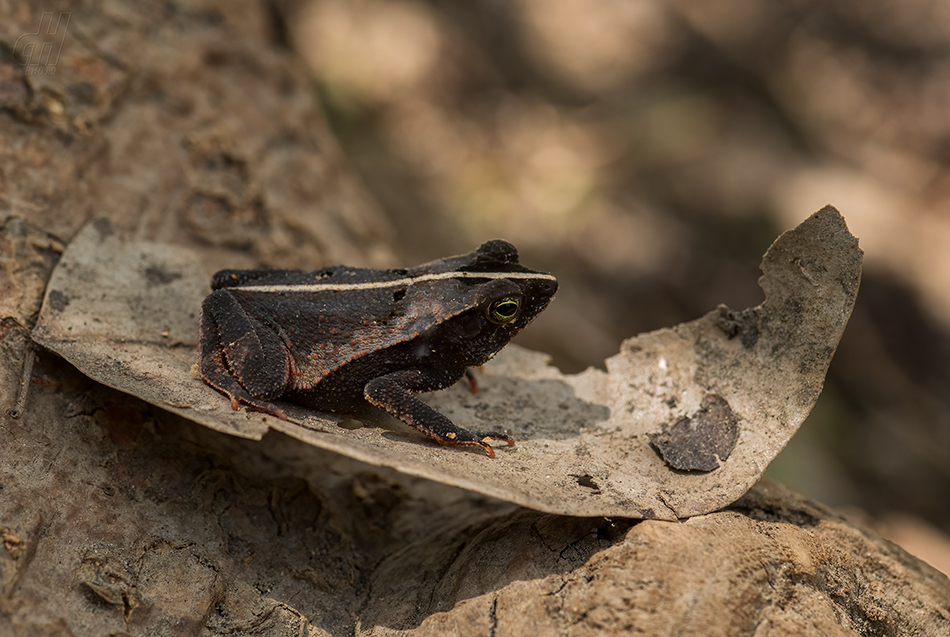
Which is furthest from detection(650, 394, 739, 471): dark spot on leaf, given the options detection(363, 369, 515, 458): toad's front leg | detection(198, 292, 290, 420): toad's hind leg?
detection(198, 292, 290, 420): toad's hind leg

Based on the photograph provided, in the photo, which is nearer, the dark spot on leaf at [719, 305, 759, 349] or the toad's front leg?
the toad's front leg

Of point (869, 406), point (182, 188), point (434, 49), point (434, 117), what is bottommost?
point (182, 188)

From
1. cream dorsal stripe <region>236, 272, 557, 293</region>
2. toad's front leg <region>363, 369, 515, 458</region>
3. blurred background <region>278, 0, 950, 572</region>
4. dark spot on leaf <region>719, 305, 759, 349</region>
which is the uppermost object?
blurred background <region>278, 0, 950, 572</region>

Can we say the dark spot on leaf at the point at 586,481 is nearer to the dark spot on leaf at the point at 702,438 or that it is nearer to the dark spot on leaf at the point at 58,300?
the dark spot on leaf at the point at 702,438

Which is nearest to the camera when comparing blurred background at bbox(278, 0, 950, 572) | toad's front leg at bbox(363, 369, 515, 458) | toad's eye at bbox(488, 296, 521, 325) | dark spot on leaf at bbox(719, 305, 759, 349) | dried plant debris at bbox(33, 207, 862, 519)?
dried plant debris at bbox(33, 207, 862, 519)

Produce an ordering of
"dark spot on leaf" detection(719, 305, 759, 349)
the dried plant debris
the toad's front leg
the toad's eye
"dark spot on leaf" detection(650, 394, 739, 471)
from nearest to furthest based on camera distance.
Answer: the dried plant debris < "dark spot on leaf" detection(650, 394, 739, 471) < the toad's front leg < "dark spot on leaf" detection(719, 305, 759, 349) < the toad's eye

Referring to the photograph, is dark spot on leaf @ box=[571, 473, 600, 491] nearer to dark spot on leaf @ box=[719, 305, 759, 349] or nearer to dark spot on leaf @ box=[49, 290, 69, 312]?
dark spot on leaf @ box=[719, 305, 759, 349]

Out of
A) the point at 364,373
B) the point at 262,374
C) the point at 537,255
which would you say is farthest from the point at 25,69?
the point at 537,255

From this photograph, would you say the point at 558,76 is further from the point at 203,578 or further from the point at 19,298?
the point at 203,578
